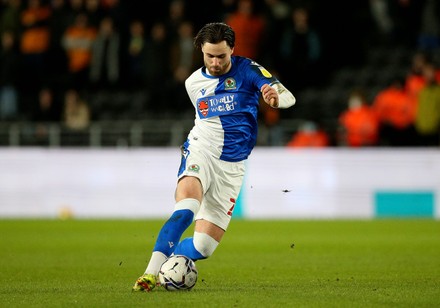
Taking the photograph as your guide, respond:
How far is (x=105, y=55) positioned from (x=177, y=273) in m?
15.7

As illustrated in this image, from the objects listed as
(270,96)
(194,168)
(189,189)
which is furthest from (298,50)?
(270,96)

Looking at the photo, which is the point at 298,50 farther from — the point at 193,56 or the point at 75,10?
the point at 75,10

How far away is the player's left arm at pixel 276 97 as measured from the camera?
26.6 feet

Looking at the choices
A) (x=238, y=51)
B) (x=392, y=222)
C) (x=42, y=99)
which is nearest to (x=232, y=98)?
(x=392, y=222)

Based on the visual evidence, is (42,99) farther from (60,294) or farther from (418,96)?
(60,294)

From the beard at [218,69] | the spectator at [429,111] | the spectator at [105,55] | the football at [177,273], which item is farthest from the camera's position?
the spectator at [105,55]

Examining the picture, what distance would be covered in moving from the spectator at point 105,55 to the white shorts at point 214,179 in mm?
14520

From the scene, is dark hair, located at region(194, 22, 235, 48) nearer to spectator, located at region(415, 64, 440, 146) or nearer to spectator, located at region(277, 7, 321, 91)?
spectator, located at region(415, 64, 440, 146)

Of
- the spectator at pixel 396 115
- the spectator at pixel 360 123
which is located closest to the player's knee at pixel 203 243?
the spectator at pixel 360 123

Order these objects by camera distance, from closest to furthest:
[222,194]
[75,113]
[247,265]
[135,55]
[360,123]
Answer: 1. [222,194]
2. [247,265]
3. [360,123]
4. [75,113]
5. [135,55]

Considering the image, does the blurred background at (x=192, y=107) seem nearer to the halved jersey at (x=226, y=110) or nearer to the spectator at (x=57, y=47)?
the spectator at (x=57, y=47)

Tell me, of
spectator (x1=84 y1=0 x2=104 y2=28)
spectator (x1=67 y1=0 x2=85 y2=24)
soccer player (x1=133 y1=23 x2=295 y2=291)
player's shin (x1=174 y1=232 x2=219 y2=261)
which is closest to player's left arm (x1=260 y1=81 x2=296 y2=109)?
soccer player (x1=133 y1=23 x2=295 y2=291)

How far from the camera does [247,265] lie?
1130 cm

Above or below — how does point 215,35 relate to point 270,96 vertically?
above
